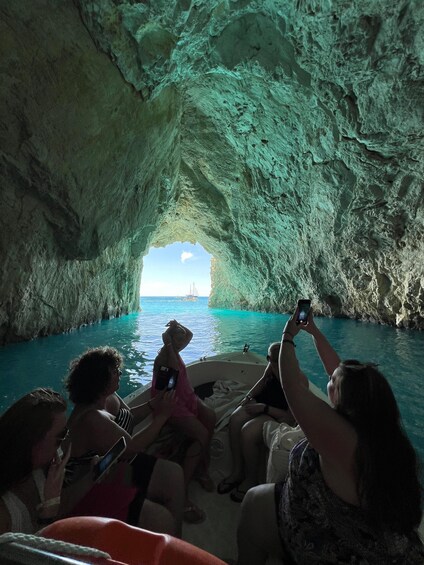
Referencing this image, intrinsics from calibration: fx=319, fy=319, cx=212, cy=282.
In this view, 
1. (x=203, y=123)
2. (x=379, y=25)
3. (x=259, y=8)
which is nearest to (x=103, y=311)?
(x=203, y=123)

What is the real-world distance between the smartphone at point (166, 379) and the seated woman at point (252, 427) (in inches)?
28.6

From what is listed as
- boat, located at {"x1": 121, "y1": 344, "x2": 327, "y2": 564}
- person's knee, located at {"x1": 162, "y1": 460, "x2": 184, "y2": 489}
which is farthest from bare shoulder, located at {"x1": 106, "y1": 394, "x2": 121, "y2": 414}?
boat, located at {"x1": 121, "y1": 344, "x2": 327, "y2": 564}

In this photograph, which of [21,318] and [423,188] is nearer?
[21,318]

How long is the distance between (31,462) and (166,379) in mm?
1261

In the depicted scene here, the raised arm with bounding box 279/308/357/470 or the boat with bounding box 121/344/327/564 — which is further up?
the raised arm with bounding box 279/308/357/470

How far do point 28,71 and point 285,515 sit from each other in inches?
394

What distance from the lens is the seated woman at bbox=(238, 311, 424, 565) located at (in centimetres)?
110

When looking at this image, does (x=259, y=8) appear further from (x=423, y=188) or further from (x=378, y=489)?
(x=378, y=489)

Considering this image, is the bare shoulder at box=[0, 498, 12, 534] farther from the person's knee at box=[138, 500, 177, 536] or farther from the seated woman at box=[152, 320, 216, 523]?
the seated woman at box=[152, 320, 216, 523]

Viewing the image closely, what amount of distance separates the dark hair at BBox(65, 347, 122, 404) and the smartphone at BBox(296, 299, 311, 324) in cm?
117

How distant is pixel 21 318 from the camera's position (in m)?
11.0

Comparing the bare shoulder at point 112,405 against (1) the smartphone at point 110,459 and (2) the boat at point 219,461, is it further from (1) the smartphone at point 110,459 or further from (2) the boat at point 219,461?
(1) the smartphone at point 110,459

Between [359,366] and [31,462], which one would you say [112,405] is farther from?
[359,366]

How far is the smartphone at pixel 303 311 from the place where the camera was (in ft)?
6.00
